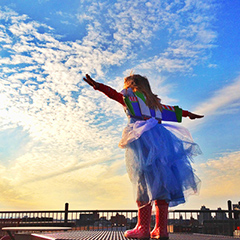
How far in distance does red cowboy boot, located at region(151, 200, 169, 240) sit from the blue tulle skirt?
110 mm

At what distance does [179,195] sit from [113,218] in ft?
18.7

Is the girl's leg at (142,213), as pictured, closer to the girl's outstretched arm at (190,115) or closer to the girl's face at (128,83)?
the girl's face at (128,83)

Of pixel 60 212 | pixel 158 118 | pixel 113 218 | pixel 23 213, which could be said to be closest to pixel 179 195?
pixel 158 118

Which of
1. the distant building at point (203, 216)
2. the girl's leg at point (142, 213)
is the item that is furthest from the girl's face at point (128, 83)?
the distant building at point (203, 216)

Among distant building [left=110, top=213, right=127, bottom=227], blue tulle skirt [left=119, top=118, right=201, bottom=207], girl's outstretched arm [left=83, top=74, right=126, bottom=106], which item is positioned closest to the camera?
blue tulle skirt [left=119, top=118, right=201, bottom=207]

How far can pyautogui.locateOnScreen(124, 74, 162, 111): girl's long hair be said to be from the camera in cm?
345

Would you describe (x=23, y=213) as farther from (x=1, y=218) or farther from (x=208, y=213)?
(x=208, y=213)

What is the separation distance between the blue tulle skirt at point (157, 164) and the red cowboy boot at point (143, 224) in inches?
5.1

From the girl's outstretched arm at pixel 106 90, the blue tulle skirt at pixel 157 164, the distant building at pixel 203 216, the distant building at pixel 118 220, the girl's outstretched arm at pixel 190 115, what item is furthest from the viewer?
the distant building at pixel 203 216

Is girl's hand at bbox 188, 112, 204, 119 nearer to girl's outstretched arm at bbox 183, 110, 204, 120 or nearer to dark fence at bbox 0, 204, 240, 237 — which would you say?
girl's outstretched arm at bbox 183, 110, 204, 120

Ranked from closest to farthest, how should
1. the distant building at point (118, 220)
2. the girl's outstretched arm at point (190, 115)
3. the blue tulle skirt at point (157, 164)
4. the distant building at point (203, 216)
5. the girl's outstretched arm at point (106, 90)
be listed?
the blue tulle skirt at point (157, 164)
the girl's outstretched arm at point (106, 90)
the girl's outstretched arm at point (190, 115)
the distant building at point (118, 220)
the distant building at point (203, 216)

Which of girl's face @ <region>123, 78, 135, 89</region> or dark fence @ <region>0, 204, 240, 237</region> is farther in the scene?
dark fence @ <region>0, 204, 240, 237</region>

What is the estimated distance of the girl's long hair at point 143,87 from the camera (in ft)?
11.3

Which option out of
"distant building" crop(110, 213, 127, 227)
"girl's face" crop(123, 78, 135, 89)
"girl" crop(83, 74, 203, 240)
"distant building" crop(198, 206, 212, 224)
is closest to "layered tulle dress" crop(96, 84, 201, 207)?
"girl" crop(83, 74, 203, 240)
